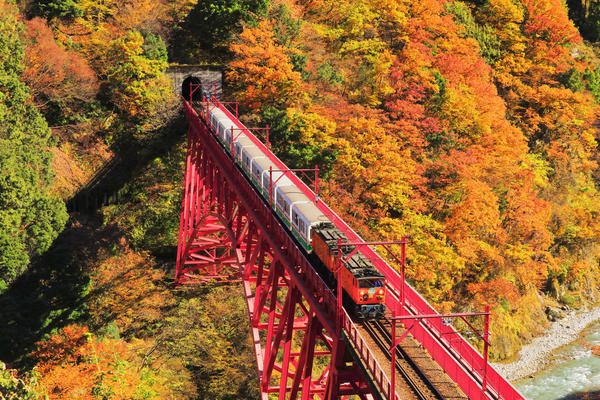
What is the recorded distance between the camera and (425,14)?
40.2m

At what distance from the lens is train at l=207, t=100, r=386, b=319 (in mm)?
13606

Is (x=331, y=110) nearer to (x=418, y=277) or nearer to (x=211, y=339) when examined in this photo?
(x=418, y=277)

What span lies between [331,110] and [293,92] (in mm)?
2594

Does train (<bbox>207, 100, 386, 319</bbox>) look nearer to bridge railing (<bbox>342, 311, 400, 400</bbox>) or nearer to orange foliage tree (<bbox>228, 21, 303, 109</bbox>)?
bridge railing (<bbox>342, 311, 400, 400</bbox>)

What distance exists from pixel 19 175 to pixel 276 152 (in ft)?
43.5

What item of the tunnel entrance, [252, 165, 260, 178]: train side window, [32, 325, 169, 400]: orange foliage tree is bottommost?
[32, 325, 169, 400]: orange foliage tree

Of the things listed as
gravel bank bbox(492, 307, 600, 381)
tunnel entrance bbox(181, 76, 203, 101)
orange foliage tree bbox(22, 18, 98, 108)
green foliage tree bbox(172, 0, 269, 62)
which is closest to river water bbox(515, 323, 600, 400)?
gravel bank bbox(492, 307, 600, 381)

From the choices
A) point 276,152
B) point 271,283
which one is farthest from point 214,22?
point 271,283

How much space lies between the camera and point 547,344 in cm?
3416

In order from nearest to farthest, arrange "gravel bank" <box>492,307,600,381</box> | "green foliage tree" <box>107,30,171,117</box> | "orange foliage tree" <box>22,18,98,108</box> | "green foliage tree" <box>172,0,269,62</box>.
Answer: "gravel bank" <box>492,307,600,381</box>
"orange foliage tree" <box>22,18,98,108</box>
"green foliage tree" <box>107,30,171,117</box>
"green foliage tree" <box>172,0,269,62</box>

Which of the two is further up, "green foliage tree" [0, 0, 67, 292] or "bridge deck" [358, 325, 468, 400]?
"green foliage tree" [0, 0, 67, 292]

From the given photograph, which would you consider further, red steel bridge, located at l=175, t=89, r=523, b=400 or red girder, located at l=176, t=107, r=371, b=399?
red girder, located at l=176, t=107, r=371, b=399

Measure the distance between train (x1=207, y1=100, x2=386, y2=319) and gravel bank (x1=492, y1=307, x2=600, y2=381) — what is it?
19408mm

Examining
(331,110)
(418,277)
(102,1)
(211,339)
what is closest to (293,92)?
(331,110)
